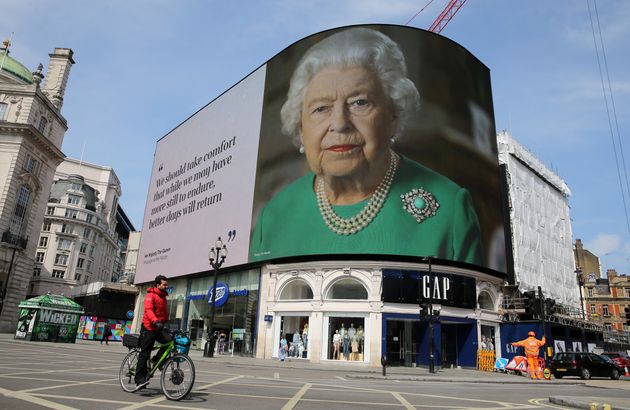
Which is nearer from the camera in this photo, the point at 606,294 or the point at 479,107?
the point at 479,107

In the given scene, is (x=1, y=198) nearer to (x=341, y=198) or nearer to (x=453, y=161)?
(x=341, y=198)

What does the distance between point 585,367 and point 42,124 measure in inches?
2379

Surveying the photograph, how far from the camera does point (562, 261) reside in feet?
168

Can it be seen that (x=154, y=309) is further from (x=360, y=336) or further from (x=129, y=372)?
(x=360, y=336)

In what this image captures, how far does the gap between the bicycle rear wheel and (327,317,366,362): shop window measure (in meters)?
22.4

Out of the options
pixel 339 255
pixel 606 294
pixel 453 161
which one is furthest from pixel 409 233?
pixel 606 294

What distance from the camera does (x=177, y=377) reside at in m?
7.93

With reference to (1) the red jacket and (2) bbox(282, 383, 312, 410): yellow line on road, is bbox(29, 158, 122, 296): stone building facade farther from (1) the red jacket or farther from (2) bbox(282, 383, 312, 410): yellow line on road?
(1) the red jacket

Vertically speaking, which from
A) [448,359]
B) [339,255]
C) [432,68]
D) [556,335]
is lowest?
[448,359]

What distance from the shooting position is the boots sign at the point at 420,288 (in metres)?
29.6

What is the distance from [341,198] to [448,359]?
1363 cm

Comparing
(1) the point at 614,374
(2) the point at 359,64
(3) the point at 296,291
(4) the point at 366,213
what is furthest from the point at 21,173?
(1) the point at 614,374

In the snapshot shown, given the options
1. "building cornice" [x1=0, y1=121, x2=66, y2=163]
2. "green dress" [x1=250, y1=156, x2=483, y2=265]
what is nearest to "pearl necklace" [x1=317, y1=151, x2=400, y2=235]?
"green dress" [x1=250, y1=156, x2=483, y2=265]

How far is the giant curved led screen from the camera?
30859mm
